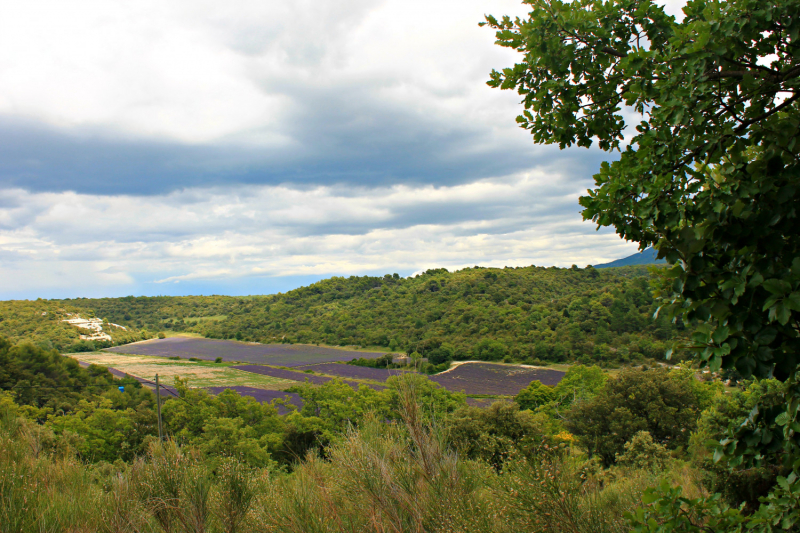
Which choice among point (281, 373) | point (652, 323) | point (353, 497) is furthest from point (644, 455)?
point (281, 373)

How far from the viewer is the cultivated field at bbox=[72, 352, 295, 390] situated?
4922 centimetres

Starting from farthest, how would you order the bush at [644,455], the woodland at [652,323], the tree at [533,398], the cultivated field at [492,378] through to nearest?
the cultivated field at [492,378] < the tree at [533,398] < the bush at [644,455] < the woodland at [652,323]

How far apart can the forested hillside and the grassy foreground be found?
4787 cm

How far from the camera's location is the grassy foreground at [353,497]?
4.12 meters

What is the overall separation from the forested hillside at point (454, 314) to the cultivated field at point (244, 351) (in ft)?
19.8

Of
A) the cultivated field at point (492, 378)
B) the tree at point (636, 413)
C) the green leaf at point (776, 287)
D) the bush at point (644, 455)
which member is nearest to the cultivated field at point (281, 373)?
the cultivated field at point (492, 378)

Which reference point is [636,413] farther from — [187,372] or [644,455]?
[187,372]

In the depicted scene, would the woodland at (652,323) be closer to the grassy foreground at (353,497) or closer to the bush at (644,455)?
the grassy foreground at (353,497)

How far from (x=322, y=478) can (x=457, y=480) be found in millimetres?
2072

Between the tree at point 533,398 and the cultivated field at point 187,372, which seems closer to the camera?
the tree at point 533,398

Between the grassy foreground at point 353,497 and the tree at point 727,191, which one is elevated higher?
the tree at point 727,191

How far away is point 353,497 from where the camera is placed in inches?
186

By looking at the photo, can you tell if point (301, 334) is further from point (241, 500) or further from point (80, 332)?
point (241, 500)

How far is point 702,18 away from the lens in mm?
2318
